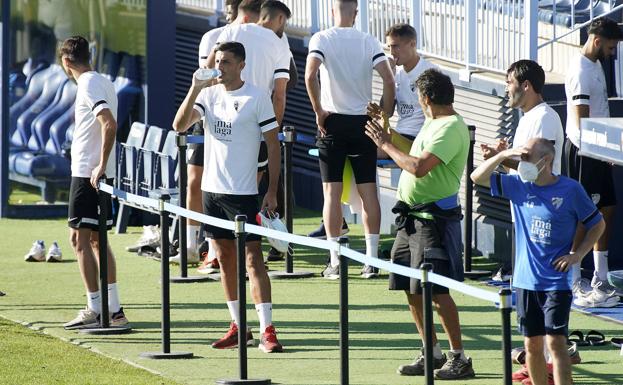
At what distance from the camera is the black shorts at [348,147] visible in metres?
12.6

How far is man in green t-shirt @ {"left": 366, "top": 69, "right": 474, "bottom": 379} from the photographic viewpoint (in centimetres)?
910

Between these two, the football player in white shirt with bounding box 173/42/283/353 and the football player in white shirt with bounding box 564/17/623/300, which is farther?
the football player in white shirt with bounding box 564/17/623/300

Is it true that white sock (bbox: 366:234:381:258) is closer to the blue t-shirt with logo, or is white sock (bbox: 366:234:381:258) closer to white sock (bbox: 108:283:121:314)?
white sock (bbox: 108:283:121:314)

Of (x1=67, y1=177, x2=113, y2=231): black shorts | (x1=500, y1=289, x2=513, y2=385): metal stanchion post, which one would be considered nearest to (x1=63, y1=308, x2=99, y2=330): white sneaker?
(x1=67, y1=177, x2=113, y2=231): black shorts

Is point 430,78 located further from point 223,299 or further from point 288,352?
point 223,299

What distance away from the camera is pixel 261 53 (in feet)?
41.3

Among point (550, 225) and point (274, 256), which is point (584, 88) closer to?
point (550, 225)

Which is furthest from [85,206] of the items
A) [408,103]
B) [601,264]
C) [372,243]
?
[601,264]

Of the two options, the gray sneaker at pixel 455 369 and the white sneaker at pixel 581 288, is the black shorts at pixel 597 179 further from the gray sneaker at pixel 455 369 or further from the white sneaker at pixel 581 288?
the gray sneaker at pixel 455 369

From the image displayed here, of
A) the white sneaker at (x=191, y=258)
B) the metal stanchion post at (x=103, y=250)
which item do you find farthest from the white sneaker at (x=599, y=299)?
the white sneaker at (x=191, y=258)

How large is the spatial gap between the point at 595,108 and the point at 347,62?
2183mm

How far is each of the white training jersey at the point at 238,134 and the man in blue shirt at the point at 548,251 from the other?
2.43 metres

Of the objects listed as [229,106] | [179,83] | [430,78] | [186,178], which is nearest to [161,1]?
[179,83]

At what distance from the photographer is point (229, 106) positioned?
1016cm
